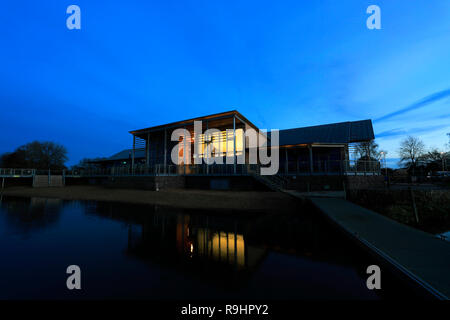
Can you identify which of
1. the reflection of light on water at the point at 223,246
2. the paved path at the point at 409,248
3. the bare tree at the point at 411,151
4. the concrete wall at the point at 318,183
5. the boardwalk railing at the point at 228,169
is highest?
the bare tree at the point at 411,151

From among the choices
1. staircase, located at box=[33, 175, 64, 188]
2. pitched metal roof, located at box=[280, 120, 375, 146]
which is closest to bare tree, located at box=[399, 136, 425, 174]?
pitched metal roof, located at box=[280, 120, 375, 146]

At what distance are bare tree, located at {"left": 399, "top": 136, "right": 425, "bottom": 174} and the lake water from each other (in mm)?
44121

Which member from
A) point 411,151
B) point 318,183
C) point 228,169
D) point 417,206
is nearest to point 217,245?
point 417,206

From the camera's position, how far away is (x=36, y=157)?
44000mm

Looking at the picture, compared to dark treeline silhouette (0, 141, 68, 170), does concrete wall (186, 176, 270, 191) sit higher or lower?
lower

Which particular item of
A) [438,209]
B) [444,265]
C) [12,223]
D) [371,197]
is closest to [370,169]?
[371,197]

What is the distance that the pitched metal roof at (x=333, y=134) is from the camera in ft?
68.8

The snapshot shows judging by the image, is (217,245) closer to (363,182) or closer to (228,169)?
(228,169)

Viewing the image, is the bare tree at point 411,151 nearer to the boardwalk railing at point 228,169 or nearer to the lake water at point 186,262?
the boardwalk railing at point 228,169

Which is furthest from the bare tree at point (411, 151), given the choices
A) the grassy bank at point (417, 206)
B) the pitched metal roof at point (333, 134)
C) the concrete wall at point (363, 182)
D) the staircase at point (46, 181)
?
the staircase at point (46, 181)

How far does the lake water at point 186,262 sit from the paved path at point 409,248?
34cm

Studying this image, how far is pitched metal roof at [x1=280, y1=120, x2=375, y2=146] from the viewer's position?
2098cm

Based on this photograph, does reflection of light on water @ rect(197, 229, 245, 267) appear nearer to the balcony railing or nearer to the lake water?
the lake water

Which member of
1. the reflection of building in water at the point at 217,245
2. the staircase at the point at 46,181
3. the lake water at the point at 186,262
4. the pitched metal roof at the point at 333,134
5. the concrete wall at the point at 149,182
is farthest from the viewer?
the staircase at the point at 46,181
